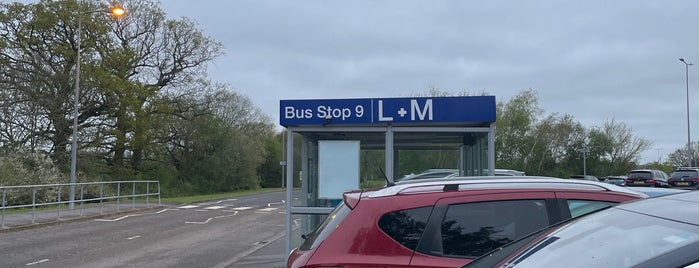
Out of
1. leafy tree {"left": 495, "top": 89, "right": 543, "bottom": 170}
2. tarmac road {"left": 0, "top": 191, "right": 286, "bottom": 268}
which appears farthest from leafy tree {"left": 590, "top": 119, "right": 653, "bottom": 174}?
tarmac road {"left": 0, "top": 191, "right": 286, "bottom": 268}

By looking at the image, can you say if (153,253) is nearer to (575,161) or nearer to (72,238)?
(72,238)

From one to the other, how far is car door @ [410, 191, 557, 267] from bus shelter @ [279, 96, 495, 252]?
13.8 feet

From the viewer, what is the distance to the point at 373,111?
28.6 feet

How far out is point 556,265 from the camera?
251 centimetres

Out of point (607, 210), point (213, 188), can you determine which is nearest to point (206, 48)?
point (213, 188)


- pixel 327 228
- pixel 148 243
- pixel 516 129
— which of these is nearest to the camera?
pixel 327 228

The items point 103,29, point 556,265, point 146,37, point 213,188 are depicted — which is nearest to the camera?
point 556,265

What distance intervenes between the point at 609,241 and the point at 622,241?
0.08 meters

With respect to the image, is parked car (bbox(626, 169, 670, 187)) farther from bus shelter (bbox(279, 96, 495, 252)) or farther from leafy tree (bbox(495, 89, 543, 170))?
bus shelter (bbox(279, 96, 495, 252))

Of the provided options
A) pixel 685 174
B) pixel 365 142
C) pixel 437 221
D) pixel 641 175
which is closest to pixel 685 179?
pixel 685 174

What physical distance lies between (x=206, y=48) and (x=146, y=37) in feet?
13.7

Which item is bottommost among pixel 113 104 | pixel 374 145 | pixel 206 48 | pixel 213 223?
pixel 213 223

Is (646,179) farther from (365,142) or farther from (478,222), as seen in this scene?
(478,222)

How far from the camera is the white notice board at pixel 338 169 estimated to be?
916 centimetres
